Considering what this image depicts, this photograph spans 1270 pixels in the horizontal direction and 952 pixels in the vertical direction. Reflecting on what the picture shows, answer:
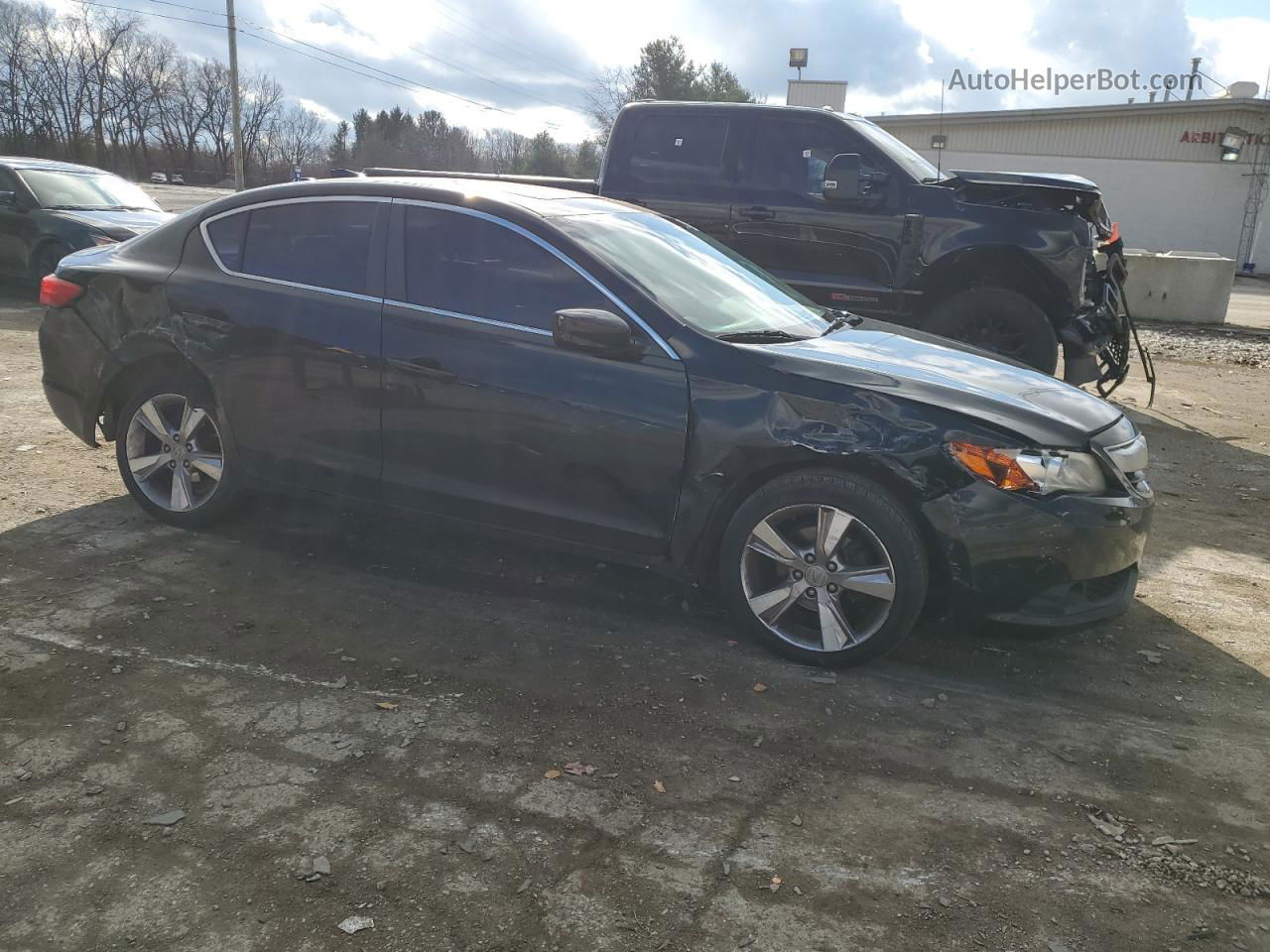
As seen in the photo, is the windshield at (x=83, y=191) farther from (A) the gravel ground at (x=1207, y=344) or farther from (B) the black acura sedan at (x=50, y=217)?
(A) the gravel ground at (x=1207, y=344)

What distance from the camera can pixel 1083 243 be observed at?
7.33 m

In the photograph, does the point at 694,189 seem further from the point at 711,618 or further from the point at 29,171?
the point at 29,171

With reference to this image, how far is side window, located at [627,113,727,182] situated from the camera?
26.6 ft

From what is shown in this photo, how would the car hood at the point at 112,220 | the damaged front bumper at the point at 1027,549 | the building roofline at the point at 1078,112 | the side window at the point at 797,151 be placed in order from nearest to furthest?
the damaged front bumper at the point at 1027,549
the side window at the point at 797,151
the car hood at the point at 112,220
the building roofline at the point at 1078,112

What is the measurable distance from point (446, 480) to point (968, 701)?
7.27 ft

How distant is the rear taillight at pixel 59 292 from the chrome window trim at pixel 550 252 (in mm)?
1907

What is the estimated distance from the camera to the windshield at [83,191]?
12258mm

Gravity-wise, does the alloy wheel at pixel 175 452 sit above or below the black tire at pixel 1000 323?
below

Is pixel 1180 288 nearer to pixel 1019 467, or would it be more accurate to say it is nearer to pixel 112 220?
pixel 1019 467

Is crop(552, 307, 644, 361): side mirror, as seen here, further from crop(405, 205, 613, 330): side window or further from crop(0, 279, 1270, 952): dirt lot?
crop(0, 279, 1270, 952): dirt lot

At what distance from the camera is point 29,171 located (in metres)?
12.4

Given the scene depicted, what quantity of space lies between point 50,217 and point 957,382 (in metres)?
11.9

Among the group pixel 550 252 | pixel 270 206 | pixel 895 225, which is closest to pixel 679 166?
pixel 895 225

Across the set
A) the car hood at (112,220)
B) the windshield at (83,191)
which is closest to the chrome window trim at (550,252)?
the car hood at (112,220)
